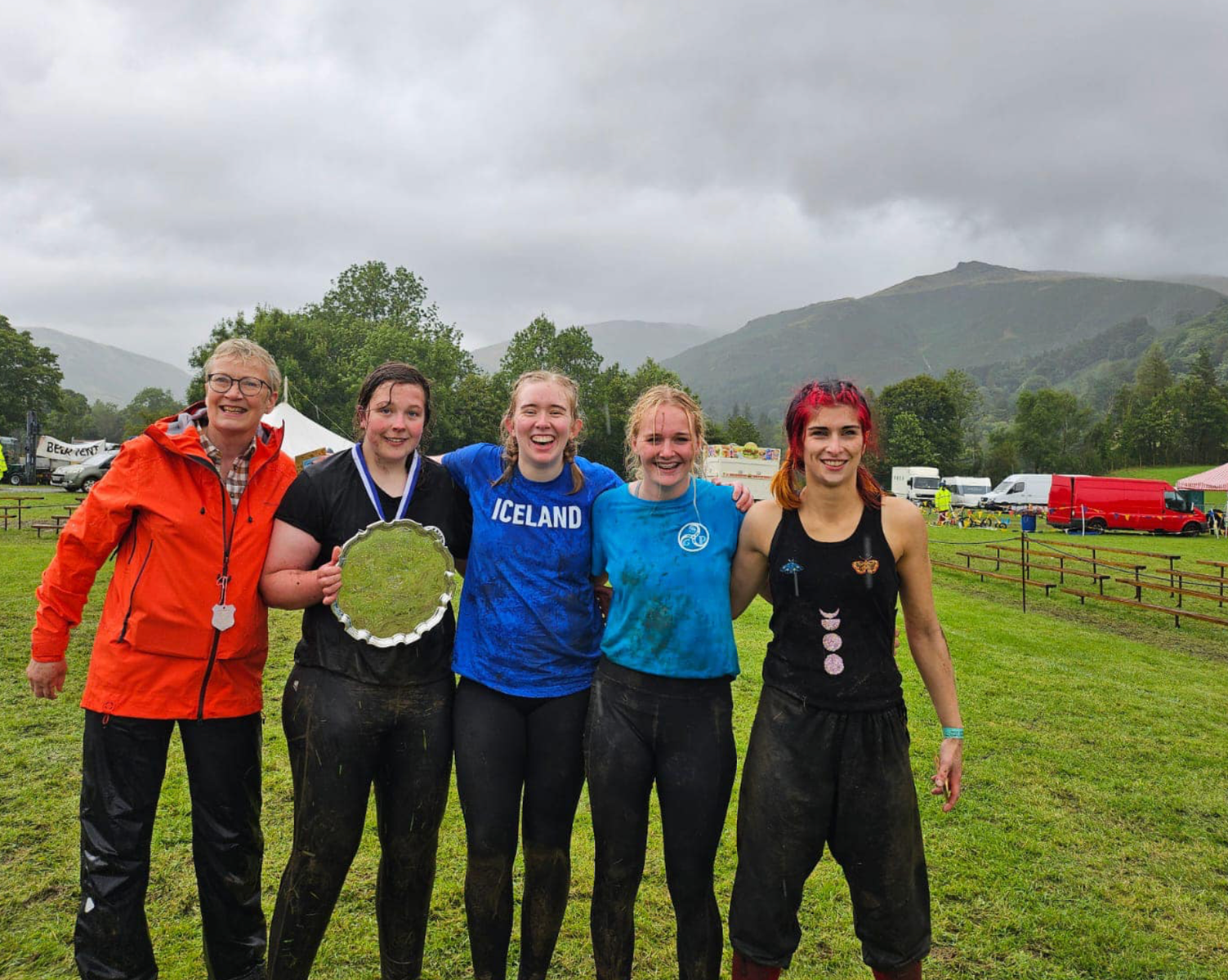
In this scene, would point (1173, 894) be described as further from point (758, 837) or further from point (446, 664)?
point (446, 664)

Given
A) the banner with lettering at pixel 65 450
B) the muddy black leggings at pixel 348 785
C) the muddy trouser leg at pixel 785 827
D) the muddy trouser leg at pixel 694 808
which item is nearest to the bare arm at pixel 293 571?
the muddy black leggings at pixel 348 785

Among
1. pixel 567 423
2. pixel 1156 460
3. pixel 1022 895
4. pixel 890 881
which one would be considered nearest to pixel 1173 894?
pixel 1022 895

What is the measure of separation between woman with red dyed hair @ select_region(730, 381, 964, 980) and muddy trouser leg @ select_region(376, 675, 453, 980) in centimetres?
107

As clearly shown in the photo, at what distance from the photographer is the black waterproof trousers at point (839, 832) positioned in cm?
230

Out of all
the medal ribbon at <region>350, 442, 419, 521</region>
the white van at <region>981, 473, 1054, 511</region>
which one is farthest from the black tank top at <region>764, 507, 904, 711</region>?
the white van at <region>981, 473, 1054, 511</region>

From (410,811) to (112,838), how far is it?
1014 mm

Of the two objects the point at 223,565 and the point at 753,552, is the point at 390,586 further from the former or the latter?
the point at 753,552

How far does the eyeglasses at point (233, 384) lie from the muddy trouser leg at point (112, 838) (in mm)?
1190

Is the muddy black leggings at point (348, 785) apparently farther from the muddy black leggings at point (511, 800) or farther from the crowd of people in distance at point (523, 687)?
the muddy black leggings at point (511, 800)

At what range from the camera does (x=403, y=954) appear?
8.62ft

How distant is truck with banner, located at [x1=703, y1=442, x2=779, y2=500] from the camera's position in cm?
2934

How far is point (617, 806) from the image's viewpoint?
7.97 feet

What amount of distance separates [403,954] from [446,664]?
1.06m

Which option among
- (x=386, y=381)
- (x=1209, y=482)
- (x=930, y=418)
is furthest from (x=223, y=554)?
(x=930, y=418)
